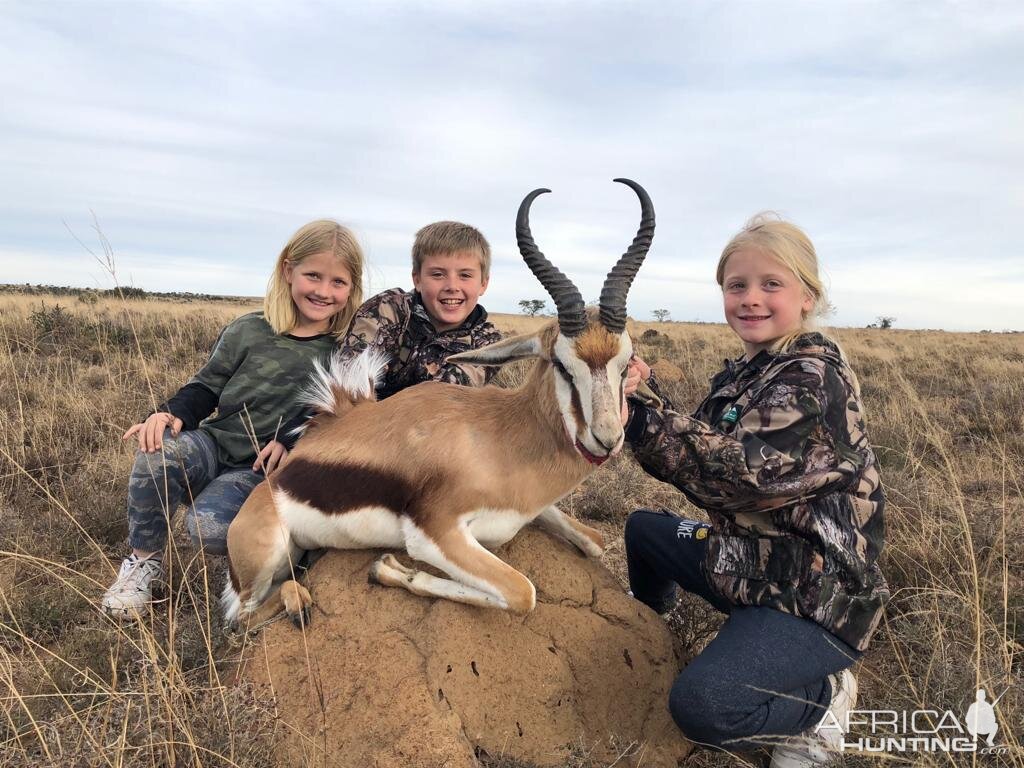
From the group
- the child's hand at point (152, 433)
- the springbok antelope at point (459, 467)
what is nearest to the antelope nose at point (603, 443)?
the springbok antelope at point (459, 467)

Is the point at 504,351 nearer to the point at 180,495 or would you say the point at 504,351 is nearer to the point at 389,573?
the point at 389,573

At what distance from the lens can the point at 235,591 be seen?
4609 mm

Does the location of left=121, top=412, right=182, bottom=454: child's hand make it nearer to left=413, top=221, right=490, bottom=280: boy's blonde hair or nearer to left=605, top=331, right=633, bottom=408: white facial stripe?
left=413, top=221, right=490, bottom=280: boy's blonde hair

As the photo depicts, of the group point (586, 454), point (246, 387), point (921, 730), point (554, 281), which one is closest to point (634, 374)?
point (586, 454)

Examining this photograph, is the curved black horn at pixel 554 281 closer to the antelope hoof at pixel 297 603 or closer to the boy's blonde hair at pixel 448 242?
the boy's blonde hair at pixel 448 242

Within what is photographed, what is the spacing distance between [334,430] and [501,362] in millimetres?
1258

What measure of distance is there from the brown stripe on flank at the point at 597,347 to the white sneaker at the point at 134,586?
3543mm

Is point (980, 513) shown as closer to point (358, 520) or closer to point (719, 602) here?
point (719, 602)

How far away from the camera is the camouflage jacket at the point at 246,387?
571cm

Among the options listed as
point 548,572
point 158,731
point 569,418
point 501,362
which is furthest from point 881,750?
point 158,731

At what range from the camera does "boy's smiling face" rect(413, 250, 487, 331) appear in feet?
18.7

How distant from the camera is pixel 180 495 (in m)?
5.37

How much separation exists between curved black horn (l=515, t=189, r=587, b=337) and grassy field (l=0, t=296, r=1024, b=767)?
2.29 metres

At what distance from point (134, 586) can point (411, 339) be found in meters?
2.84
